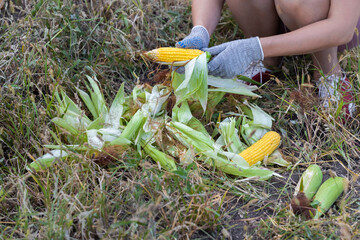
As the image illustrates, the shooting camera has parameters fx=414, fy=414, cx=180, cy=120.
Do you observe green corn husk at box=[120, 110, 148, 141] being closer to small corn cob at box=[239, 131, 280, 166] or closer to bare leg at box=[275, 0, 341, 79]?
small corn cob at box=[239, 131, 280, 166]

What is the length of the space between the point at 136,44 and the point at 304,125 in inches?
47.8

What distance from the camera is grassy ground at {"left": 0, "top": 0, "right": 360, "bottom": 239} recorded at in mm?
1593

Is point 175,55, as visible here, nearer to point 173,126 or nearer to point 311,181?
point 173,126

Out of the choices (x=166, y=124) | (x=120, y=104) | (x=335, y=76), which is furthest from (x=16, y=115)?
(x=335, y=76)

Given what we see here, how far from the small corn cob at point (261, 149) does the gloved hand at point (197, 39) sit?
623 mm

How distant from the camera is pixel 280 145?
2229 mm

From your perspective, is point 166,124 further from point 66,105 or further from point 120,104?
point 66,105

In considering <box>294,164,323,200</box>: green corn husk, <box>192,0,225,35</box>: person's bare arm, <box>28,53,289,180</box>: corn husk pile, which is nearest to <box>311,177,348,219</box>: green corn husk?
<box>294,164,323,200</box>: green corn husk

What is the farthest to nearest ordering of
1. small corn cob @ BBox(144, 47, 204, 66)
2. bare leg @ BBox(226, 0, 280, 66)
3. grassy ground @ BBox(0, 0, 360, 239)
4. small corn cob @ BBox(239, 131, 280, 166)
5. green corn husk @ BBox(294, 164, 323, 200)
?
bare leg @ BBox(226, 0, 280, 66)
small corn cob @ BBox(144, 47, 204, 66)
small corn cob @ BBox(239, 131, 280, 166)
green corn husk @ BBox(294, 164, 323, 200)
grassy ground @ BBox(0, 0, 360, 239)

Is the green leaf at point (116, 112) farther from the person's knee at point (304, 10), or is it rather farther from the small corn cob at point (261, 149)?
the person's knee at point (304, 10)

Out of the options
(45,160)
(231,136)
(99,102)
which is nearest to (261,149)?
(231,136)

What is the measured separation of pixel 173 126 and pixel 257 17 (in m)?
1.01

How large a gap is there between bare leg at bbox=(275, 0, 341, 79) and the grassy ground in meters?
0.18

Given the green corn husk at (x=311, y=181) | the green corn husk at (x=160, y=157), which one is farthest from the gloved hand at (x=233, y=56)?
the green corn husk at (x=311, y=181)
